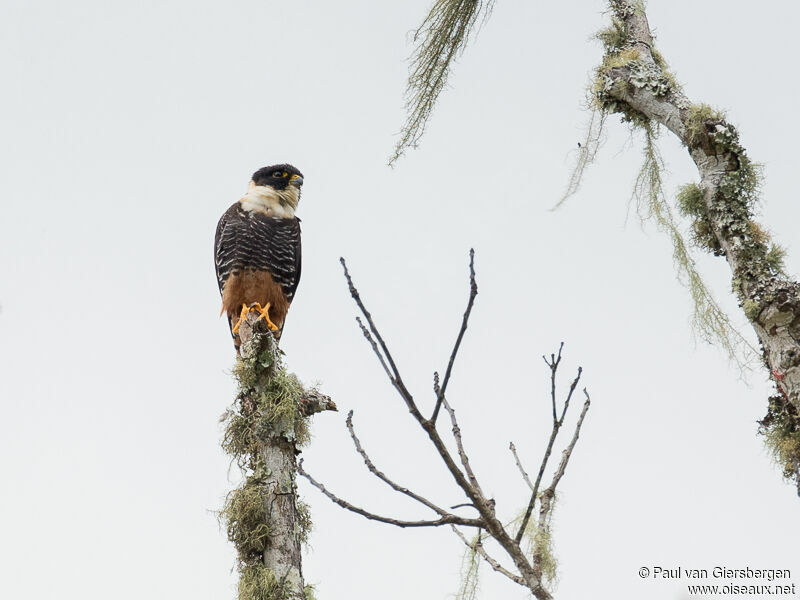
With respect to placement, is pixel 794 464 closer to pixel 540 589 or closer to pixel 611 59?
pixel 540 589

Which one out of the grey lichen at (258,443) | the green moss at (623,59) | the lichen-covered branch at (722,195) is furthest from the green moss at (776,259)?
the grey lichen at (258,443)

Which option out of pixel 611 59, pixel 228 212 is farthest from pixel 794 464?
pixel 228 212

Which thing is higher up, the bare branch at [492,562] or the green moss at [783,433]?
the green moss at [783,433]

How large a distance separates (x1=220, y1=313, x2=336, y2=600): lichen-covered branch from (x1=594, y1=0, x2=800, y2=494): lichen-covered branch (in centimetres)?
157

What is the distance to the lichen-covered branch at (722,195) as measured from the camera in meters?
2.73

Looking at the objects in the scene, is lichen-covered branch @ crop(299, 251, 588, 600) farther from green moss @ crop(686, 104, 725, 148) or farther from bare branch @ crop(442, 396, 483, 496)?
green moss @ crop(686, 104, 725, 148)

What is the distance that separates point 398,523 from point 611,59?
2346mm

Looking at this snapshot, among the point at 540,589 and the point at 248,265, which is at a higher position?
the point at 248,265

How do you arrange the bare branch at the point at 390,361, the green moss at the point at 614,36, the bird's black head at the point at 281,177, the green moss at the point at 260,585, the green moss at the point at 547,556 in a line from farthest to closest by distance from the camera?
the bird's black head at the point at 281,177 < the green moss at the point at 614,36 < the green moss at the point at 260,585 < the green moss at the point at 547,556 < the bare branch at the point at 390,361

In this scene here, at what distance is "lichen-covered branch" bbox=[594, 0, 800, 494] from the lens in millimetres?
2729

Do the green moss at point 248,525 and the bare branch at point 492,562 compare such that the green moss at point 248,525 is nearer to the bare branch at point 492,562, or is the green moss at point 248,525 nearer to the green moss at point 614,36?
the bare branch at point 492,562

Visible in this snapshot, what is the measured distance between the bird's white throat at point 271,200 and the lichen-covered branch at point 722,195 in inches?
95.8

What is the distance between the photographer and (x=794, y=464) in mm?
2734

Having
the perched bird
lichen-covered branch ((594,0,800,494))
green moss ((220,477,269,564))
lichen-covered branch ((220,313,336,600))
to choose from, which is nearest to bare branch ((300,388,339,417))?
lichen-covered branch ((220,313,336,600))
